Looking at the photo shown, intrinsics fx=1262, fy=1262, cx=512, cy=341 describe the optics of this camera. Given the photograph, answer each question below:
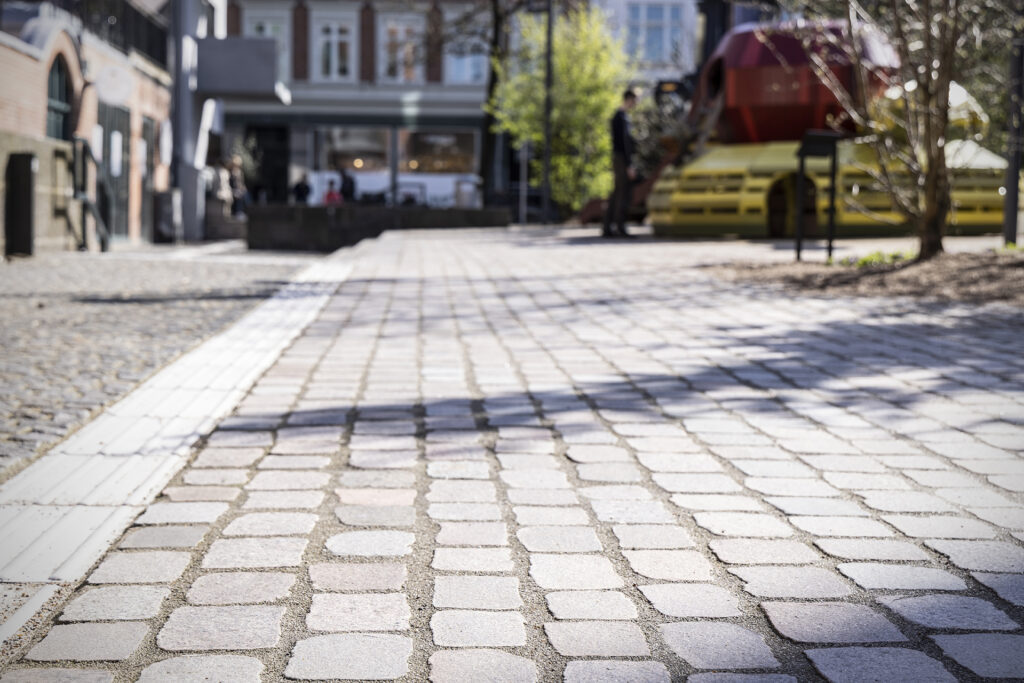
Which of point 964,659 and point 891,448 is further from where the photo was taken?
point 891,448

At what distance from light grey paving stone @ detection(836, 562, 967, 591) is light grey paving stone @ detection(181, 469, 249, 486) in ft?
5.74

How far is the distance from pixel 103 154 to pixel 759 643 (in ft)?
77.2

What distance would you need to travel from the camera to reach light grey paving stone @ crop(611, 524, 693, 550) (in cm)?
307

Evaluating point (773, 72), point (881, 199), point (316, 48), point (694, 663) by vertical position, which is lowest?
point (694, 663)

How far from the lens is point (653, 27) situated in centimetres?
4694

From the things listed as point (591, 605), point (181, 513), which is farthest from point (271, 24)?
point (591, 605)

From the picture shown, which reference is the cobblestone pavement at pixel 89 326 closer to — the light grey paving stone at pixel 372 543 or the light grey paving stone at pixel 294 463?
the light grey paving stone at pixel 294 463

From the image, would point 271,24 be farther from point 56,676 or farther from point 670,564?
point 56,676

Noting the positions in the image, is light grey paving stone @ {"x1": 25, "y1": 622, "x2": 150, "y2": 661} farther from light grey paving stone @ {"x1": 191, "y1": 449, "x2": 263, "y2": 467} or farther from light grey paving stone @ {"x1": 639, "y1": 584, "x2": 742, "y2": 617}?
light grey paving stone @ {"x1": 191, "y1": 449, "x2": 263, "y2": 467}

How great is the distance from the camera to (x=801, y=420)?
475 centimetres

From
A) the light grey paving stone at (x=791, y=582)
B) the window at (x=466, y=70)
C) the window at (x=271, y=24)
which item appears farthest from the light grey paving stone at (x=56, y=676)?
the window at (x=271, y=24)

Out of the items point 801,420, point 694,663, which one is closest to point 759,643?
point 694,663

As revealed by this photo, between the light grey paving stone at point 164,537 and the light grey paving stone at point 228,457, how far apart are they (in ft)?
2.34

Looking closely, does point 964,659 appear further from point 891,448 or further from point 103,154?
point 103,154
